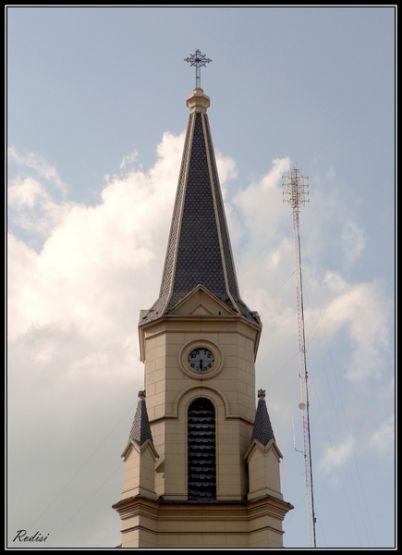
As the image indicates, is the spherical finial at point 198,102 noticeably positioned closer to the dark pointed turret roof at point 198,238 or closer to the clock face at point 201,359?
the dark pointed turret roof at point 198,238

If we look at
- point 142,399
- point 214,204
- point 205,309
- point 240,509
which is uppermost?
point 214,204

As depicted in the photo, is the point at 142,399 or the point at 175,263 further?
the point at 175,263

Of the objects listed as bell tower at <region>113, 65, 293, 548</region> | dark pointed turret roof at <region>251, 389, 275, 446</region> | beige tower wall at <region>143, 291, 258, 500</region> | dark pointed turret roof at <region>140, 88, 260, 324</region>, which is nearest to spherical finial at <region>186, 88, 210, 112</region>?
dark pointed turret roof at <region>140, 88, 260, 324</region>

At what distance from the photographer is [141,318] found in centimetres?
5119

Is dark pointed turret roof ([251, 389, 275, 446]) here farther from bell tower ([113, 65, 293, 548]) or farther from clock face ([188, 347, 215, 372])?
clock face ([188, 347, 215, 372])

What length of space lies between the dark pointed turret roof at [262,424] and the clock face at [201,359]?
2.54 m

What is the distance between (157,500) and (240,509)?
3.39 m

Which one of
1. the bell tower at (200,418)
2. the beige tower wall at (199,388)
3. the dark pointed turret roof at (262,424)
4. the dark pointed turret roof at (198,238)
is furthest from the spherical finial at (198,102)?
the dark pointed turret roof at (262,424)

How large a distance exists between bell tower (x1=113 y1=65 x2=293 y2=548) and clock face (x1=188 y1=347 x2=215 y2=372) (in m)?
0.05

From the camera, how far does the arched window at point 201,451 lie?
46.3 metres

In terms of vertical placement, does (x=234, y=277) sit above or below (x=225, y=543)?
above

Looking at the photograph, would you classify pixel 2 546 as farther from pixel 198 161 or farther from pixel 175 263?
pixel 198 161

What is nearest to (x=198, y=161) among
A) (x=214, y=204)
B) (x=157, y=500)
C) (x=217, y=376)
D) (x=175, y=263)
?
(x=214, y=204)

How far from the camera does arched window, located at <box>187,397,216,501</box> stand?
152 feet
